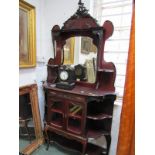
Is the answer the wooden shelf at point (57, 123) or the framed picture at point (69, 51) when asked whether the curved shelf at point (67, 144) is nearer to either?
the wooden shelf at point (57, 123)

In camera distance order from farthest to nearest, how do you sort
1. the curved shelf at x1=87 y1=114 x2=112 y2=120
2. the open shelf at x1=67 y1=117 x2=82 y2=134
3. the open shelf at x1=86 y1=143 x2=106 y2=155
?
the open shelf at x1=86 y1=143 x2=106 y2=155
the open shelf at x1=67 y1=117 x2=82 y2=134
the curved shelf at x1=87 y1=114 x2=112 y2=120

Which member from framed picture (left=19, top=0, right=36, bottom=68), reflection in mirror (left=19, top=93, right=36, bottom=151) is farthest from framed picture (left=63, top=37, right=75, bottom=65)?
reflection in mirror (left=19, top=93, right=36, bottom=151)

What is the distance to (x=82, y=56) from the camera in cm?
198

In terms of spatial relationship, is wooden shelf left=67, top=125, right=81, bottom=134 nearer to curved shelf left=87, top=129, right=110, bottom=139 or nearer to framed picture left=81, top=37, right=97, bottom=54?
curved shelf left=87, top=129, right=110, bottom=139

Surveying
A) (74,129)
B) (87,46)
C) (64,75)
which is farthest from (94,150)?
(87,46)

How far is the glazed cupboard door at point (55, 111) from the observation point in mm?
1888

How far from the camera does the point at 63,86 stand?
1.84m

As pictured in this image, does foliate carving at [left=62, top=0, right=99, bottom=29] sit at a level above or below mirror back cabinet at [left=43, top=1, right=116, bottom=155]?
above

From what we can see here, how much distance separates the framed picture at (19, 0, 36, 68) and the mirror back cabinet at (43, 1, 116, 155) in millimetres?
306

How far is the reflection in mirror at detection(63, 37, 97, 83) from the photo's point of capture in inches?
73.7

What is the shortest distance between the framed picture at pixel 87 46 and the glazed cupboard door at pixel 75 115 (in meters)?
0.68
